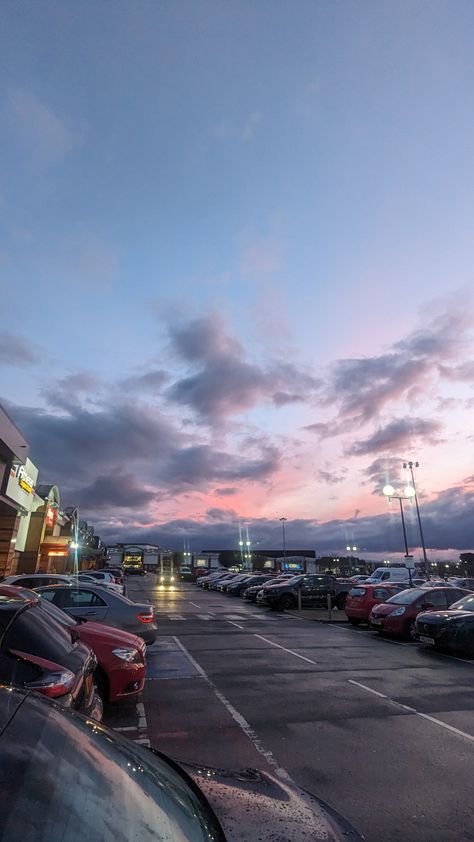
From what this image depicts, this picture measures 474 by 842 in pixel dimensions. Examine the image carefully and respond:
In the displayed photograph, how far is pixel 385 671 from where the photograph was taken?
32.0 feet

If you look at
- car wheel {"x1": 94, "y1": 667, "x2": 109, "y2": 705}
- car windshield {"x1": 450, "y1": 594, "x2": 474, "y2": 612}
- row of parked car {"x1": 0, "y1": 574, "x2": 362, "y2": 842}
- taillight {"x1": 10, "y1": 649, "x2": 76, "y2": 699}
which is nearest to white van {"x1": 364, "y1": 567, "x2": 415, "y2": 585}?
car windshield {"x1": 450, "y1": 594, "x2": 474, "y2": 612}

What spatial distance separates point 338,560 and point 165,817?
115 m

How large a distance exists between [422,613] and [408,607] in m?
1.61

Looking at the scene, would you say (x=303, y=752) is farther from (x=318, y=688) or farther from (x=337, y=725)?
(x=318, y=688)

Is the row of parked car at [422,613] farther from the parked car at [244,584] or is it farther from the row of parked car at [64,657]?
the parked car at [244,584]

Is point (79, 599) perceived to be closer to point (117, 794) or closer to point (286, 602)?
point (117, 794)

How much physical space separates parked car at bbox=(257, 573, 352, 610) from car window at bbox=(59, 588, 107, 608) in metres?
15.7

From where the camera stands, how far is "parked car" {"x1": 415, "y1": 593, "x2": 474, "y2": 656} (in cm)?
1158

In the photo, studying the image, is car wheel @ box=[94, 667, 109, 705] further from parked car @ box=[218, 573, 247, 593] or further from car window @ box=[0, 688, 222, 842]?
parked car @ box=[218, 573, 247, 593]

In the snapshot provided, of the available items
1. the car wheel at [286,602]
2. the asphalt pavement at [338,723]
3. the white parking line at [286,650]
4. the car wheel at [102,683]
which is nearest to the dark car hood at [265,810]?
the asphalt pavement at [338,723]

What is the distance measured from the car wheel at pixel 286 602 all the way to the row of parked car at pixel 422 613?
6.07 meters

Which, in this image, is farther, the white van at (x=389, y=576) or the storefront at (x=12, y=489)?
the white van at (x=389, y=576)

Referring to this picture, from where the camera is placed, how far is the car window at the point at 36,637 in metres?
4.10

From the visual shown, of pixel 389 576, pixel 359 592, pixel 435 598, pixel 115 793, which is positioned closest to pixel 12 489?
pixel 359 592
